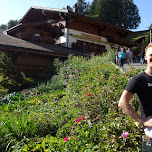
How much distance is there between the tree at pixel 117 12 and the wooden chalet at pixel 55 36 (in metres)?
29.6

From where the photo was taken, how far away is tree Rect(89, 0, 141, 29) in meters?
50.2

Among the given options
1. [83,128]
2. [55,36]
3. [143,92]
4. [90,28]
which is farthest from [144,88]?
[90,28]

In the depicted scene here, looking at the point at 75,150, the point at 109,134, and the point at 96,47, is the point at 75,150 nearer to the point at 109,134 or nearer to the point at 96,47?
the point at 109,134

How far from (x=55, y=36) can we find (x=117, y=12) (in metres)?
39.4

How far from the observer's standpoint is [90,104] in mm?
4480

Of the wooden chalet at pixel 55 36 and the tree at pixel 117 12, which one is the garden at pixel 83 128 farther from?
the tree at pixel 117 12

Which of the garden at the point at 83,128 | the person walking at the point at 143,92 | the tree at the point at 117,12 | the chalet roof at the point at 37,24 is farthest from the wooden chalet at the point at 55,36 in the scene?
the tree at the point at 117,12

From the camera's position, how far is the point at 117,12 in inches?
2019

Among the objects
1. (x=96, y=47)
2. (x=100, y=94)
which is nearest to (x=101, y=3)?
(x=96, y=47)

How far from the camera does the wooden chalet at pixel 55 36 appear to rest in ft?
43.1

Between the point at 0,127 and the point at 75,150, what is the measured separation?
2012mm

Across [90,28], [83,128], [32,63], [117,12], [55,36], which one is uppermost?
[117,12]

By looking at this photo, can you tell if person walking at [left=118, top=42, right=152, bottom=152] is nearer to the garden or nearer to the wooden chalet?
the garden

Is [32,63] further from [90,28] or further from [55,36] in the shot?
[90,28]
